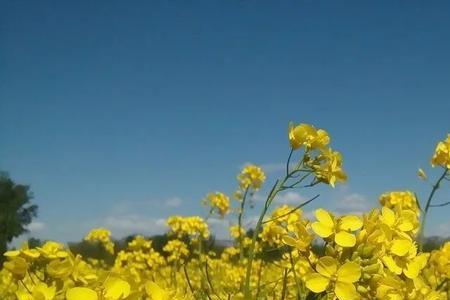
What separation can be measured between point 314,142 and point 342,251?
70 cm

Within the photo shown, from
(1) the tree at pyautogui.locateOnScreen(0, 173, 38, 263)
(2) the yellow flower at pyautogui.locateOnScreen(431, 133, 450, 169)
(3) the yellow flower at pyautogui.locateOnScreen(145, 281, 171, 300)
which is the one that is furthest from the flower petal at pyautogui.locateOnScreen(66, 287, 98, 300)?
(1) the tree at pyautogui.locateOnScreen(0, 173, 38, 263)

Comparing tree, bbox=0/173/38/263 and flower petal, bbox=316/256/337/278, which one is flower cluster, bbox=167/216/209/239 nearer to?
flower petal, bbox=316/256/337/278

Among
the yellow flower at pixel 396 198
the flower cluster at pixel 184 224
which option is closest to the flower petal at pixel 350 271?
the yellow flower at pixel 396 198

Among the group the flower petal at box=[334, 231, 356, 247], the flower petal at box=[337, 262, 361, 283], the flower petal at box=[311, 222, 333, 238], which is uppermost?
the flower petal at box=[311, 222, 333, 238]

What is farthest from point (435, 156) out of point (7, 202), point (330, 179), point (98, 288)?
point (7, 202)

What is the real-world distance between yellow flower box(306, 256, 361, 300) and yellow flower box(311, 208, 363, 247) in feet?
0.18

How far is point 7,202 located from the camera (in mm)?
24281

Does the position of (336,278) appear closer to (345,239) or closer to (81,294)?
(345,239)

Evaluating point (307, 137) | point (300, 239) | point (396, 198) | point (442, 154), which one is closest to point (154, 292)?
point (300, 239)

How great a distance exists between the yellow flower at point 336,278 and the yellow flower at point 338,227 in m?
0.06

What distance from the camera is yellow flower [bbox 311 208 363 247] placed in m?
1.42

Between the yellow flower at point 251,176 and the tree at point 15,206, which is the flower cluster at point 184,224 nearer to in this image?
the yellow flower at point 251,176

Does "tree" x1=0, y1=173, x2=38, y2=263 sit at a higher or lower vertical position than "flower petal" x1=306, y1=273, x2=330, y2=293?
higher

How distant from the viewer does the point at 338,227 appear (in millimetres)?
1442
